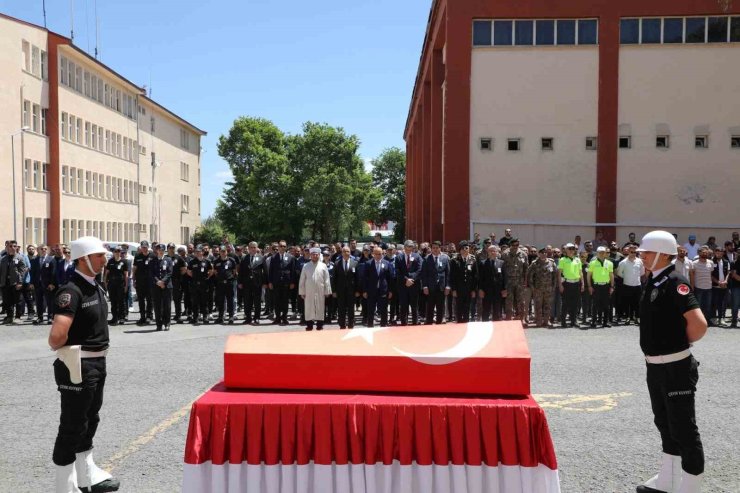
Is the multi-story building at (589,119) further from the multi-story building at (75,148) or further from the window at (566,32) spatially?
the multi-story building at (75,148)

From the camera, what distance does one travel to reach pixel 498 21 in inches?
1070

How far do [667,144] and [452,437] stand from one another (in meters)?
26.5

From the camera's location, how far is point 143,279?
57.6 feet

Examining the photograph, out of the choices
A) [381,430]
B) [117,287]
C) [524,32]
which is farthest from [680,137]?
[381,430]

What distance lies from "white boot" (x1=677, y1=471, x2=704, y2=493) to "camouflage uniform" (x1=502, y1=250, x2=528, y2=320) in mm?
11945

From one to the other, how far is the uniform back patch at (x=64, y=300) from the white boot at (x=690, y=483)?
191 inches

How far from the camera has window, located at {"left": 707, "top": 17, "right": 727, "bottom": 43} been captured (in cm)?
2709

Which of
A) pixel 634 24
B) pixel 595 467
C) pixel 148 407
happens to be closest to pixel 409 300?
pixel 148 407

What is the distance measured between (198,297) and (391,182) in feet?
262

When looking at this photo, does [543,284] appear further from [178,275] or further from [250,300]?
[178,275]

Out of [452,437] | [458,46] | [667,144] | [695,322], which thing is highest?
[458,46]

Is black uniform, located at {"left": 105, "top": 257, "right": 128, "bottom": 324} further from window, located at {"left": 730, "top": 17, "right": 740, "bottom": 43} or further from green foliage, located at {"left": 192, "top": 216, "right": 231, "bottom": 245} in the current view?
green foliage, located at {"left": 192, "top": 216, "right": 231, "bottom": 245}

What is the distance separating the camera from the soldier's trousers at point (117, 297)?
17.5 meters

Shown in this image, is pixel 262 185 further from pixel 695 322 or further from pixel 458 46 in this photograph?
pixel 695 322
